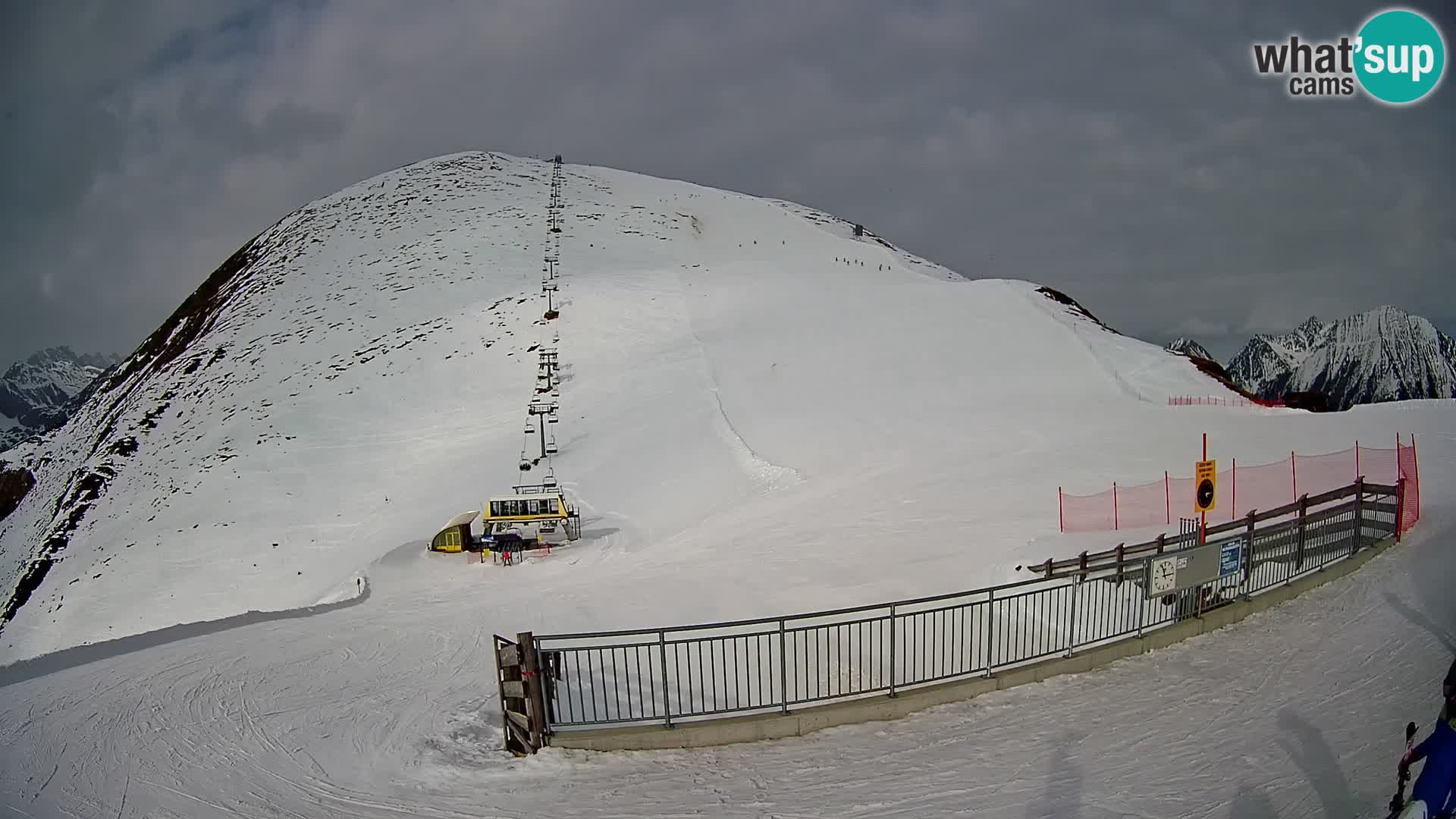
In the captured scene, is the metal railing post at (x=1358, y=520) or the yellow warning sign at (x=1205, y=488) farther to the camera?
the metal railing post at (x=1358, y=520)

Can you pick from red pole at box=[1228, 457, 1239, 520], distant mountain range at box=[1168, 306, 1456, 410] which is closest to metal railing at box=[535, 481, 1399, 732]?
red pole at box=[1228, 457, 1239, 520]

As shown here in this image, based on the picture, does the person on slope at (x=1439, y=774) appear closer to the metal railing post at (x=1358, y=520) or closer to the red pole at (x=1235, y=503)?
the metal railing post at (x=1358, y=520)

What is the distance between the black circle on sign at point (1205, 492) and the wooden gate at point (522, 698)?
977 cm

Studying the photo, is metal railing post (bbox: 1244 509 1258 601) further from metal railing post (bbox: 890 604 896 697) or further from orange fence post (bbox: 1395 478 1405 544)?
metal railing post (bbox: 890 604 896 697)

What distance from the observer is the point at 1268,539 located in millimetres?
12086

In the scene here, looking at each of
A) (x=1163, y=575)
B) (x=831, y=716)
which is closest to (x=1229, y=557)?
(x=1163, y=575)

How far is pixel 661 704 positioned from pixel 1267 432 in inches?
977

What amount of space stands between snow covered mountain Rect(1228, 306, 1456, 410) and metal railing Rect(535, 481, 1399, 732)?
13551cm

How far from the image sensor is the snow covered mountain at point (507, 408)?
86.2 feet

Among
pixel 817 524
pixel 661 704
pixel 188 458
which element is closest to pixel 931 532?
pixel 817 524

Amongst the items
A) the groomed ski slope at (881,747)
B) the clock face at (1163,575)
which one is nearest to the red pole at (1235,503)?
the groomed ski slope at (881,747)

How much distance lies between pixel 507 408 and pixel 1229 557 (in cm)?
3151

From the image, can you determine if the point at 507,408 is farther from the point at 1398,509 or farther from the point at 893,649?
the point at 1398,509

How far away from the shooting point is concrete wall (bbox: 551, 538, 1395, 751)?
28.5ft
